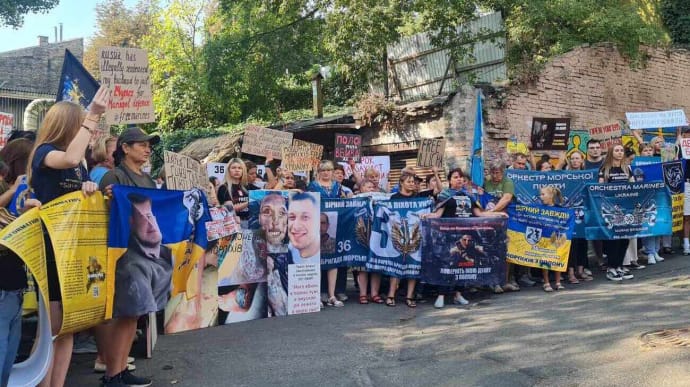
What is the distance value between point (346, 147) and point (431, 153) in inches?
111

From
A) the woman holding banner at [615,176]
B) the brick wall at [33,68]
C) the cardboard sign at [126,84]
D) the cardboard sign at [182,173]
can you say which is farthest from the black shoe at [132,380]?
the brick wall at [33,68]

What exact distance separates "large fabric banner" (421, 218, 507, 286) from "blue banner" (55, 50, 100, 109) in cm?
447

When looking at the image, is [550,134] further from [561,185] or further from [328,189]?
[328,189]

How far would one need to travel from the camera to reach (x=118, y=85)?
22.9 feet

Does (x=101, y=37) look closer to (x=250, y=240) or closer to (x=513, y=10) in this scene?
(x=513, y=10)

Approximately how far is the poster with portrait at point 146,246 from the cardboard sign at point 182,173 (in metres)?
0.96

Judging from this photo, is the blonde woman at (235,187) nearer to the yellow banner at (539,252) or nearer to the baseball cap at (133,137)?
the baseball cap at (133,137)

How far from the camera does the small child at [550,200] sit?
8516 millimetres

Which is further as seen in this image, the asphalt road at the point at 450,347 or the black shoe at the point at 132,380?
the asphalt road at the point at 450,347

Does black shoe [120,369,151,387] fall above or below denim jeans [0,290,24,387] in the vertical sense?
below

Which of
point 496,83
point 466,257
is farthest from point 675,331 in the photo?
point 496,83

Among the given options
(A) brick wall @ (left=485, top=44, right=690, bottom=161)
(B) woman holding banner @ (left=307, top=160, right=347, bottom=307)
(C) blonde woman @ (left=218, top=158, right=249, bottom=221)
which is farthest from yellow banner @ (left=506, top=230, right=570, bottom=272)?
(A) brick wall @ (left=485, top=44, right=690, bottom=161)

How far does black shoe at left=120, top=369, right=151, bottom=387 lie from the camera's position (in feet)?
15.1

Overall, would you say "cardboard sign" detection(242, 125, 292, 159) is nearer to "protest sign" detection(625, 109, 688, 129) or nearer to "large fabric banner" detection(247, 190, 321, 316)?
"large fabric banner" detection(247, 190, 321, 316)
